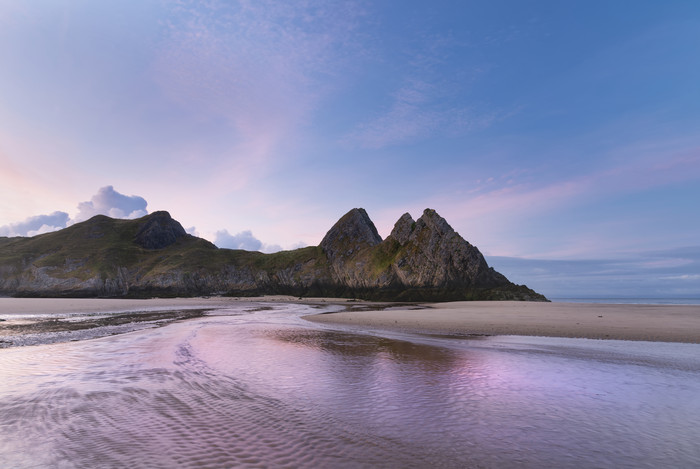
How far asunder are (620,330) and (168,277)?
11549 centimetres

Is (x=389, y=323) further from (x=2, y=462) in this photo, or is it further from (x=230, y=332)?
(x=2, y=462)

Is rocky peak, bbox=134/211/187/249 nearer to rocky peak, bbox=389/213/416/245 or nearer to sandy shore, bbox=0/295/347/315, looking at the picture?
sandy shore, bbox=0/295/347/315

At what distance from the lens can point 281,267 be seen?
11044 cm

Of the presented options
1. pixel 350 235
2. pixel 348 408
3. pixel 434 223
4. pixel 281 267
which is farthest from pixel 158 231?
pixel 348 408

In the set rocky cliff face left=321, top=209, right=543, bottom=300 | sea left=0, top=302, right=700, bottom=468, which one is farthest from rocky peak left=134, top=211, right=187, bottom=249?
sea left=0, top=302, right=700, bottom=468

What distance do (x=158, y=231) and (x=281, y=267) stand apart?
7630 cm

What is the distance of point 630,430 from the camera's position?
618 cm

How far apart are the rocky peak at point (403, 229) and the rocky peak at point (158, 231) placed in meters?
111

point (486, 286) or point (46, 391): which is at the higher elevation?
point (486, 286)

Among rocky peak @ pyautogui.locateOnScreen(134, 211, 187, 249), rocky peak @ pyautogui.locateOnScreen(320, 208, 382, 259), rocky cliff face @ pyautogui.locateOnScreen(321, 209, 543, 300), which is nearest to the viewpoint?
rocky cliff face @ pyautogui.locateOnScreen(321, 209, 543, 300)

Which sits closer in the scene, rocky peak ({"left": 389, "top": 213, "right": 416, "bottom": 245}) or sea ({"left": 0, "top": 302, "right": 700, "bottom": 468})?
sea ({"left": 0, "top": 302, "right": 700, "bottom": 468})

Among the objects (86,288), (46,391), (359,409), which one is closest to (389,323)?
(359,409)

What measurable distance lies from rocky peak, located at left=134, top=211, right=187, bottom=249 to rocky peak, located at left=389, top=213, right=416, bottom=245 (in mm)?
110793

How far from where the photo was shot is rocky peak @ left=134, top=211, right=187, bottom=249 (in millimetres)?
144250
